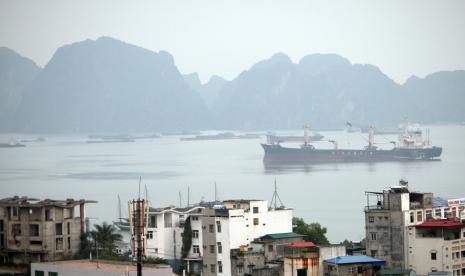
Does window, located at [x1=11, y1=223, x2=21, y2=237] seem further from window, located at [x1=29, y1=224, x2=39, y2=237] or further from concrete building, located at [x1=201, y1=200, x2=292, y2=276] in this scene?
concrete building, located at [x1=201, y1=200, x2=292, y2=276]

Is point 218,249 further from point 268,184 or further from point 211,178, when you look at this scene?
point 211,178

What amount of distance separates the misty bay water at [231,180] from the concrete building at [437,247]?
13851mm

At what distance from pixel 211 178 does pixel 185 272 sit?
60020 mm

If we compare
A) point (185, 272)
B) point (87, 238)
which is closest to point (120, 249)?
point (87, 238)

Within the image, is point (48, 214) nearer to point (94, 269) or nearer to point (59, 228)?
point (59, 228)

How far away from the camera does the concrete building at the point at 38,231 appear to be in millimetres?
22250

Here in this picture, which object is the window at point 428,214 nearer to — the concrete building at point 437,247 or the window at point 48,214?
the concrete building at point 437,247

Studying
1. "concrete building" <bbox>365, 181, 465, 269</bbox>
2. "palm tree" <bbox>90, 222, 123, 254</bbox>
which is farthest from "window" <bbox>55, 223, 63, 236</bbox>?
"concrete building" <bbox>365, 181, 465, 269</bbox>

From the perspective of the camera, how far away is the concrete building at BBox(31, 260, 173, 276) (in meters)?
17.6

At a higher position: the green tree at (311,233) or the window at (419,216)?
the window at (419,216)

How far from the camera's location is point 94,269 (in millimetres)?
18094

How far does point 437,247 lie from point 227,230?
382cm

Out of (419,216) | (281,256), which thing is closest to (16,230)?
(281,256)

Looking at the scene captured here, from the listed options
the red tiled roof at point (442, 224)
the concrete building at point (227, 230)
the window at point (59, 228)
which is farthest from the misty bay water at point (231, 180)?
the red tiled roof at point (442, 224)
